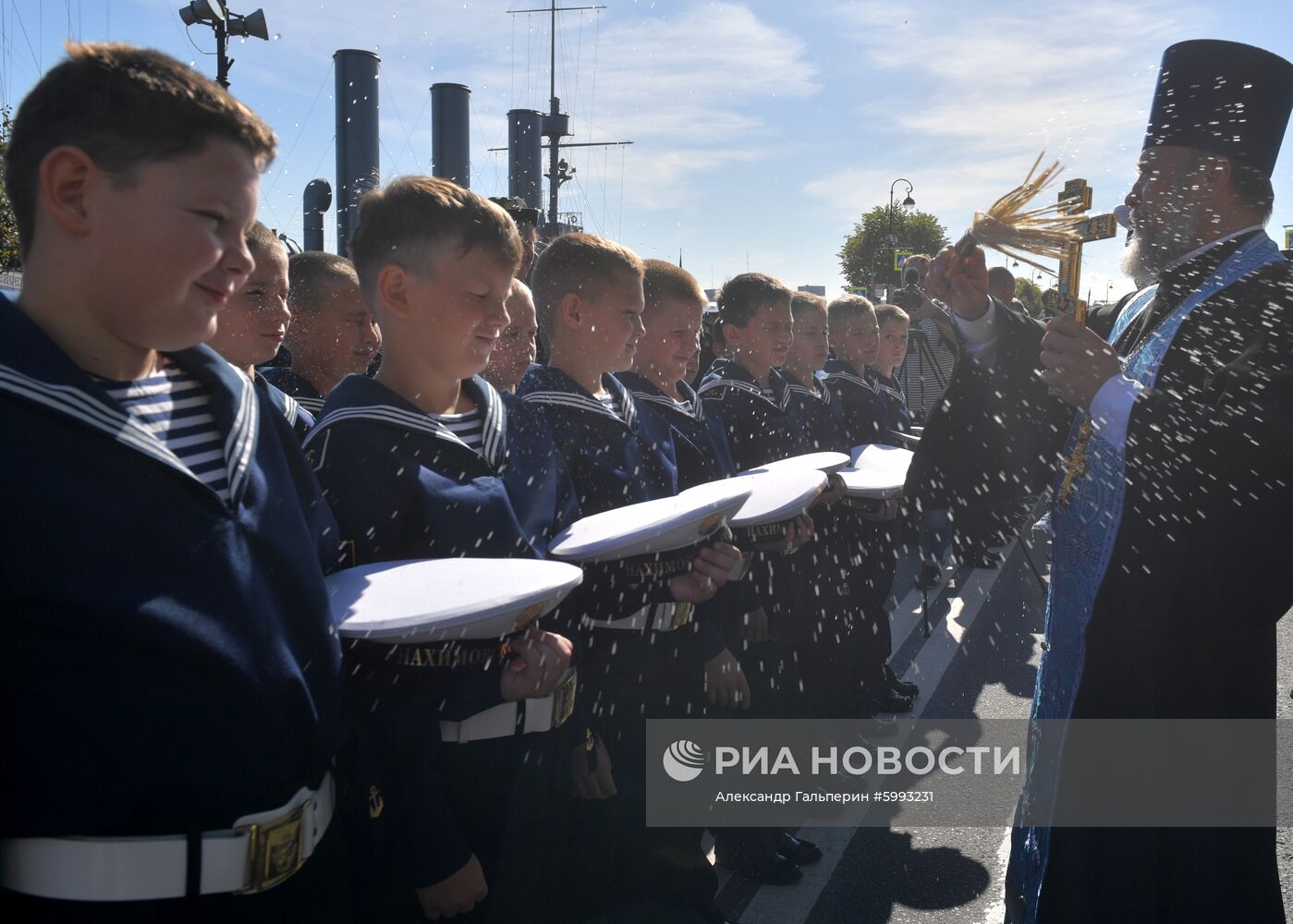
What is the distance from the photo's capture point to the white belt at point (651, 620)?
2.51 metres

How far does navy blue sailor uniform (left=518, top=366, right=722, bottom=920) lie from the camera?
247 cm

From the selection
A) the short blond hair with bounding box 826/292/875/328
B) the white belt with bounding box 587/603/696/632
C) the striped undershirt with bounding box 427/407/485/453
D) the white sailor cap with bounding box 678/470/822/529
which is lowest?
the white belt with bounding box 587/603/696/632

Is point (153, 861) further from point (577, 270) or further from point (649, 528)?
point (577, 270)

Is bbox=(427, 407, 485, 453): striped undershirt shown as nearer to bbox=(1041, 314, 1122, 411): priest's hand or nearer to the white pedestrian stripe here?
bbox=(1041, 314, 1122, 411): priest's hand

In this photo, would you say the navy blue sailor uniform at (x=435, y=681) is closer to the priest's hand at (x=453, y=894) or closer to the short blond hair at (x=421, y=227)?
the priest's hand at (x=453, y=894)

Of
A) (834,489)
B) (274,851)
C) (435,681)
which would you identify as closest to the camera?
(274,851)

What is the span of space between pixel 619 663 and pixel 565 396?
76cm

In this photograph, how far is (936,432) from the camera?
10.9 ft

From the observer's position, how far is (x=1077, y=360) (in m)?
2.48

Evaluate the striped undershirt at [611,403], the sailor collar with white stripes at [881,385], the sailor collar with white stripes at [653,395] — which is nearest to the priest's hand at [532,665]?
the striped undershirt at [611,403]

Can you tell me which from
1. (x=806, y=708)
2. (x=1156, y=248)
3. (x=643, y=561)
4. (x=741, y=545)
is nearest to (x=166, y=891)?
(x=643, y=561)

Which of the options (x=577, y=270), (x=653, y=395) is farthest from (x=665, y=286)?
(x=577, y=270)

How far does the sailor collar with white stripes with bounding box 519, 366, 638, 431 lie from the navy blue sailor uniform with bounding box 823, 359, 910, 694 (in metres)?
1.76

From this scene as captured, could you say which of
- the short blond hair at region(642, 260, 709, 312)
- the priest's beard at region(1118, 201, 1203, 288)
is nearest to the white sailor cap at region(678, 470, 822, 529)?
the short blond hair at region(642, 260, 709, 312)
